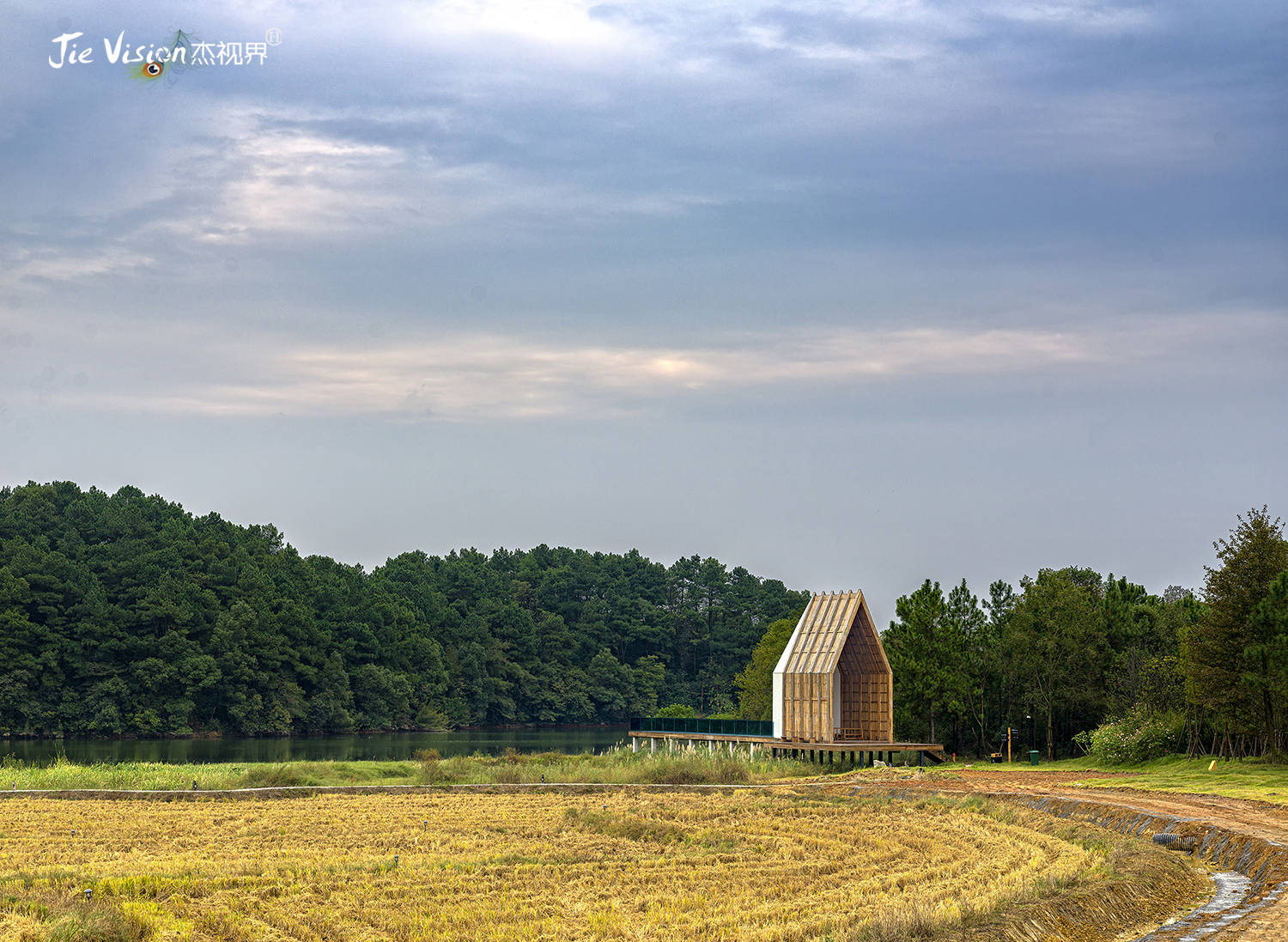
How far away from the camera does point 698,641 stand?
128625 mm

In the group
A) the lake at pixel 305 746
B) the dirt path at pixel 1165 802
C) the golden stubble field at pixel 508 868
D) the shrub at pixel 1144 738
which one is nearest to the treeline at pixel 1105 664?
the shrub at pixel 1144 738

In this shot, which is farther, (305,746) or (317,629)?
(317,629)

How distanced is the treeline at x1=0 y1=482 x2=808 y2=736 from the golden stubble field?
57954 millimetres

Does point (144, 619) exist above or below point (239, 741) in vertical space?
above

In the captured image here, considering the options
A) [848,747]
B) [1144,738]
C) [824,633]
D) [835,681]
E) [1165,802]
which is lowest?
[848,747]

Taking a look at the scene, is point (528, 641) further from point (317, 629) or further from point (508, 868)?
point (508, 868)

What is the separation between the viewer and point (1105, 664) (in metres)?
44.0

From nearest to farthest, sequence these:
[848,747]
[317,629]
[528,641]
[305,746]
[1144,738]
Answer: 1. [1144,738]
2. [848,747]
3. [305,746]
4. [317,629]
5. [528,641]

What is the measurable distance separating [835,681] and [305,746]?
38.3m

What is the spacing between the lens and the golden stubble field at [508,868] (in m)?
15.0

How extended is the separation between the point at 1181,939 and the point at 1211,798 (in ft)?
44.6

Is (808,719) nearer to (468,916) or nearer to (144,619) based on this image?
(468,916)

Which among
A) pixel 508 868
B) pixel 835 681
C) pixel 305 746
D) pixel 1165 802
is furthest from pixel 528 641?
pixel 508 868

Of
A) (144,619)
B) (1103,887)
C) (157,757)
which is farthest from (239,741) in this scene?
(1103,887)
